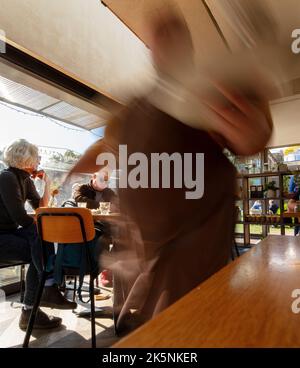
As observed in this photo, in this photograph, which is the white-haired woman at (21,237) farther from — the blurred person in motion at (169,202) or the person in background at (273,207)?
the person in background at (273,207)

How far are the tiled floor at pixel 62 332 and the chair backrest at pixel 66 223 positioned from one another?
2.13ft

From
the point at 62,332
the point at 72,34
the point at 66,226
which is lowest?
the point at 62,332

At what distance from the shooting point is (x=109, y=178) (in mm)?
721

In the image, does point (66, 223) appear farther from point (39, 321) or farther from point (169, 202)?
point (169, 202)

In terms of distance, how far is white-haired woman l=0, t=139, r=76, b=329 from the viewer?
2068 mm

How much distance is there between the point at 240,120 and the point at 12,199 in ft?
6.72

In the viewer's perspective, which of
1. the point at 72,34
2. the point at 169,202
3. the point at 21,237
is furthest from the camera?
the point at 72,34

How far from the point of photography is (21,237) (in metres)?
2.16

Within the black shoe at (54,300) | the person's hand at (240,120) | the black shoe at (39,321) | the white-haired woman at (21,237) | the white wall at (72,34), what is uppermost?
the white wall at (72,34)

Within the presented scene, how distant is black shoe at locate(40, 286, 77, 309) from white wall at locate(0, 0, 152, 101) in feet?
5.43

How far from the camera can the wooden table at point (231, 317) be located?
0.25m

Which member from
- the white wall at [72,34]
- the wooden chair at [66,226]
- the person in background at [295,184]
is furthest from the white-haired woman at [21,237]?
the person in background at [295,184]

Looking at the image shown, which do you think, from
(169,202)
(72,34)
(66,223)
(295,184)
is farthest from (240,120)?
(295,184)

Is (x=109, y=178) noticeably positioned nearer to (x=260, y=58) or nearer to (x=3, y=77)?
(x=260, y=58)
